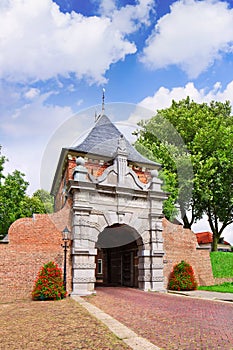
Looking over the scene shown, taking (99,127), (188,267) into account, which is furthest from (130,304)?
(99,127)

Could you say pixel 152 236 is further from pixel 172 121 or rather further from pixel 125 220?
pixel 172 121

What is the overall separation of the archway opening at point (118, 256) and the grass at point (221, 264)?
5592 mm

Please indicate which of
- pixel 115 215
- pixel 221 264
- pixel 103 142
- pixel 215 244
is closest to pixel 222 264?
pixel 221 264

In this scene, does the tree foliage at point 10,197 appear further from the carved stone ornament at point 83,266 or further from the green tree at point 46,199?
the carved stone ornament at point 83,266

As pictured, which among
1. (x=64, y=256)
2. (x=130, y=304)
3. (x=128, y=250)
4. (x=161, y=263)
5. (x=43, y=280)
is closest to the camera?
(x=130, y=304)

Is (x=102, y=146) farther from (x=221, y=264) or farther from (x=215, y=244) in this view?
(x=215, y=244)

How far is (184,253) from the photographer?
17.3m

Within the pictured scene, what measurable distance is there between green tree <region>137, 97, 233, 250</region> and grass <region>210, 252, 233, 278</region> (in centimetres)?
412

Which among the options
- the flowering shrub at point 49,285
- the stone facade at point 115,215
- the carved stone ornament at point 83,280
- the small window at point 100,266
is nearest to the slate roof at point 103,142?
the stone facade at point 115,215

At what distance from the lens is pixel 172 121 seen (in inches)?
1045

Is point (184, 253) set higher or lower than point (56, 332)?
higher

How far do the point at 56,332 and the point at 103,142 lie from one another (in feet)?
42.5

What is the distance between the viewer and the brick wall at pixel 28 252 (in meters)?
12.8

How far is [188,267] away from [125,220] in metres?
4.27
